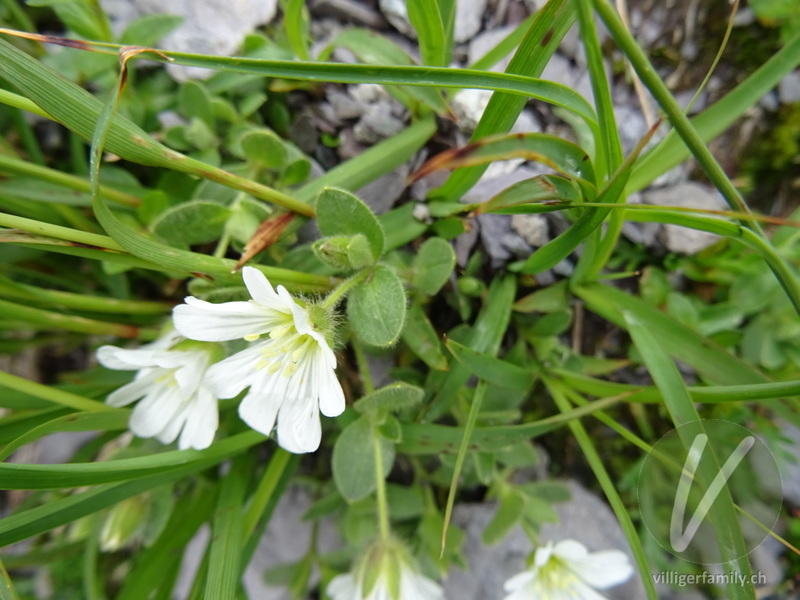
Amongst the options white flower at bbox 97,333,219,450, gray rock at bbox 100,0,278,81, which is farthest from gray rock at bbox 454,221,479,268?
gray rock at bbox 100,0,278,81

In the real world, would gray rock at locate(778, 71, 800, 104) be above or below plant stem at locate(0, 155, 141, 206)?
above

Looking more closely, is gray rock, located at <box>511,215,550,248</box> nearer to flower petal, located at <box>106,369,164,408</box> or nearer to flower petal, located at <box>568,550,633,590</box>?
flower petal, located at <box>568,550,633,590</box>

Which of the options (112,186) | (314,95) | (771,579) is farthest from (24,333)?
(771,579)

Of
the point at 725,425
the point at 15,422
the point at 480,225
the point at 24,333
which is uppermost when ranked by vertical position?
the point at 480,225

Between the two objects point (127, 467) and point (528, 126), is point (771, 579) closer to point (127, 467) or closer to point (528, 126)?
point (528, 126)

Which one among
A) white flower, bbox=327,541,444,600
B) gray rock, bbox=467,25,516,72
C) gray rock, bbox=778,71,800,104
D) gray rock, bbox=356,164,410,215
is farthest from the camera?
gray rock, bbox=778,71,800,104

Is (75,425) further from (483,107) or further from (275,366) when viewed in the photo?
(483,107)
